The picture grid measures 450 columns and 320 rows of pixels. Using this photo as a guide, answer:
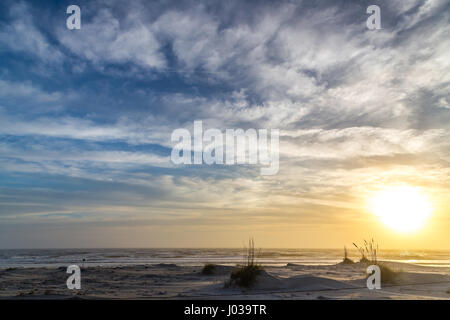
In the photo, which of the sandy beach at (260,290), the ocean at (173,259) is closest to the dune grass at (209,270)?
the ocean at (173,259)

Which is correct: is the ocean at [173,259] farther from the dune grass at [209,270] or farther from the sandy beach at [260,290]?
the sandy beach at [260,290]

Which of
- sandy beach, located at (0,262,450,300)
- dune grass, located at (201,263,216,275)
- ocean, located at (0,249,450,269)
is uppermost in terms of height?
sandy beach, located at (0,262,450,300)

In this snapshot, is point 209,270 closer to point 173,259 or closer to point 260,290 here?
point 260,290

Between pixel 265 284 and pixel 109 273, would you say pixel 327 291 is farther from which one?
pixel 109 273

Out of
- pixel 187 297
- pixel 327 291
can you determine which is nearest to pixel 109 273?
pixel 187 297

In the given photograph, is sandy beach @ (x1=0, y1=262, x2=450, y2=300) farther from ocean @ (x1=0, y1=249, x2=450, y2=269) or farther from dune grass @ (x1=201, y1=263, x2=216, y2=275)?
ocean @ (x1=0, y1=249, x2=450, y2=269)

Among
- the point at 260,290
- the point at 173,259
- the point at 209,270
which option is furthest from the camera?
the point at 173,259

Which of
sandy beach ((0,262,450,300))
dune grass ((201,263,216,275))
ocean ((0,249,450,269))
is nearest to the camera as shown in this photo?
sandy beach ((0,262,450,300))

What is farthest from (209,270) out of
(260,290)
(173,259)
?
(173,259)

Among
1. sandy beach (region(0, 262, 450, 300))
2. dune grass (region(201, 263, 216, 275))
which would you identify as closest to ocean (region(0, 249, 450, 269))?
dune grass (region(201, 263, 216, 275))

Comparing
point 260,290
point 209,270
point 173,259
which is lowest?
point 173,259

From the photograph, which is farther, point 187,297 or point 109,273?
point 109,273

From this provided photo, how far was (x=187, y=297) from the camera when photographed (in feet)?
35.4
